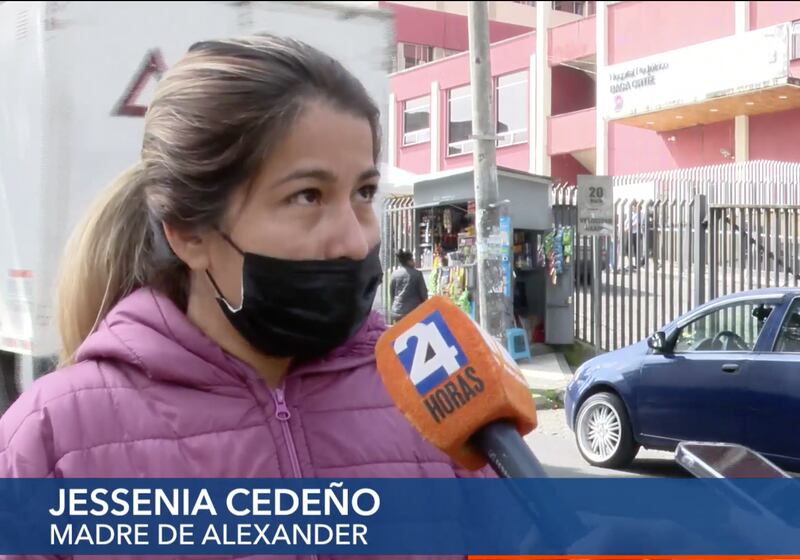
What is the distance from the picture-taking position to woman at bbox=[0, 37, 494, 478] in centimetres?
121

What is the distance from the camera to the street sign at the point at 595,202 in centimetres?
289

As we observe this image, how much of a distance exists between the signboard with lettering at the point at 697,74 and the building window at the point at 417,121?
1.80ft

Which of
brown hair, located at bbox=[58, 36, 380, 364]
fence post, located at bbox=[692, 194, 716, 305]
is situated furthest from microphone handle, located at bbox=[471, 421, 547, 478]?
fence post, located at bbox=[692, 194, 716, 305]

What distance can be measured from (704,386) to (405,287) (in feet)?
11.9

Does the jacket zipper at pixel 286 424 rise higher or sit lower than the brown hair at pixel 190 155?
lower

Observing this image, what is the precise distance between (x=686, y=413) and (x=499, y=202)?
3.37 m

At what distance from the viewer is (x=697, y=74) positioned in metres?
2.49

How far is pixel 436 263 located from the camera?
2531mm

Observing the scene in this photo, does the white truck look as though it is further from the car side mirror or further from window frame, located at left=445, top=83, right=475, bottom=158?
the car side mirror

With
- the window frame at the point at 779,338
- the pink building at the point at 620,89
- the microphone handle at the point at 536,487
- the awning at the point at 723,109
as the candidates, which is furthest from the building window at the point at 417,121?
the window frame at the point at 779,338

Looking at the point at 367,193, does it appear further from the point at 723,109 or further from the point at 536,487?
the point at 723,109

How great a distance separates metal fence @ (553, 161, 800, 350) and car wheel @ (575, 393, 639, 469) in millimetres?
1155

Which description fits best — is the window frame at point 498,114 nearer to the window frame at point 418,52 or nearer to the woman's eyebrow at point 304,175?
the window frame at point 418,52

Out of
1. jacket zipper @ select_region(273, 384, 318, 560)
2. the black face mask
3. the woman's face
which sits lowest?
jacket zipper @ select_region(273, 384, 318, 560)
